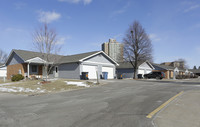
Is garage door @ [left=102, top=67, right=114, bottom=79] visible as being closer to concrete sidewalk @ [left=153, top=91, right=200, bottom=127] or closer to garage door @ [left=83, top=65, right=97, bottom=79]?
garage door @ [left=83, top=65, right=97, bottom=79]

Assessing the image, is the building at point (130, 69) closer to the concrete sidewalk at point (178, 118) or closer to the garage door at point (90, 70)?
the garage door at point (90, 70)

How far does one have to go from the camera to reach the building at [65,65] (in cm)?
2322

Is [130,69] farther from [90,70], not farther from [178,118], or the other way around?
[178,118]

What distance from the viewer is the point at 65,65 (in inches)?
997

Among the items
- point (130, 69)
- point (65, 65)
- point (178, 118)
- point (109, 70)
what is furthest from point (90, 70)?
point (178, 118)

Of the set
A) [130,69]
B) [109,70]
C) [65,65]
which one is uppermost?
[65,65]

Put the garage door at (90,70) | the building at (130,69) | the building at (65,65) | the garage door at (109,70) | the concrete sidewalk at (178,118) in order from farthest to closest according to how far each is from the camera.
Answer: the building at (130,69) < the garage door at (109,70) < the garage door at (90,70) < the building at (65,65) < the concrete sidewalk at (178,118)

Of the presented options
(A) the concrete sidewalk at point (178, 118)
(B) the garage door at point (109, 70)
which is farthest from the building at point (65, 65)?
(A) the concrete sidewalk at point (178, 118)

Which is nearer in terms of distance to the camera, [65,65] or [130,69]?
[65,65]

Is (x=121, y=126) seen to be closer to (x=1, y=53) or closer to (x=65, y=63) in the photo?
(x=65, y=63)

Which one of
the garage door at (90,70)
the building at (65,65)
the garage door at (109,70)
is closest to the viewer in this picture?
the building at (65,65)

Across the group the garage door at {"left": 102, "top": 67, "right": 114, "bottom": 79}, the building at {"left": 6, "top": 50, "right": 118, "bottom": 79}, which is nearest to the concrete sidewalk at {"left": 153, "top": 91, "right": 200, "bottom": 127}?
the building at {"left": 6, "top": 50, "right": 118, "bottom": 79}

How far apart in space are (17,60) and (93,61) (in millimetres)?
13346

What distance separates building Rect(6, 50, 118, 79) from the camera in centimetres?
2322
